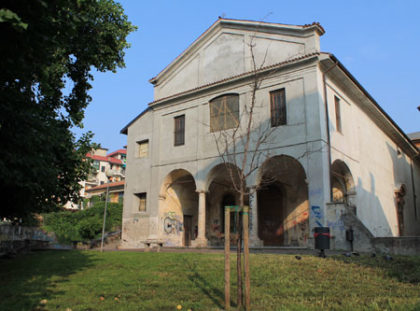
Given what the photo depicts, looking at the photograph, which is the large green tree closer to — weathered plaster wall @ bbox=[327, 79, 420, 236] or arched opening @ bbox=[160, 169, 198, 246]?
arched opening @ bbox=[160, 169, 198, 246]

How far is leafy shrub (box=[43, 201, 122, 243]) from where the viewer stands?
32.7m

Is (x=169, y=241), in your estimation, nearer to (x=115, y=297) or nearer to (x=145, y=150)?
(x=145, y=150)

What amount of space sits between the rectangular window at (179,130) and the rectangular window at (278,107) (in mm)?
6342

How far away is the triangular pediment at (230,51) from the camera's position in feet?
61.3

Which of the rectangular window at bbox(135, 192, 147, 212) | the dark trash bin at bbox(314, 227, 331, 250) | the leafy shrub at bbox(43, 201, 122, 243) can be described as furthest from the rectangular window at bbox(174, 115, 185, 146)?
the leafy shrub at bbox(43, 201, 122, 243)

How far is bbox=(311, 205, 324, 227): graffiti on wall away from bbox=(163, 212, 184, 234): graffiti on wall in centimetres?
993

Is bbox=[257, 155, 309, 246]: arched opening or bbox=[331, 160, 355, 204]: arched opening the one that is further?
bbox=[257, 155, 309, 246]: arched opening

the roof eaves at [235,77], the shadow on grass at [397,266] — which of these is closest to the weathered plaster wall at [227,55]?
the roof eaves at [235,77]

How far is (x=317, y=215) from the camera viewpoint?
1623 centimetres

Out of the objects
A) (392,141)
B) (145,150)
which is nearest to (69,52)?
(145,150)

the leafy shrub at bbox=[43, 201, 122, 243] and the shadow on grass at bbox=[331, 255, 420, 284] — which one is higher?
the leafy shrub at bbox=[43, 201, 122, 243]

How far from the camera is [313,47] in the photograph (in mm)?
17922

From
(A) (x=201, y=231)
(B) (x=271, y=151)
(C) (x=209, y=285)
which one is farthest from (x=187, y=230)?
(C) (x=209, y=285)

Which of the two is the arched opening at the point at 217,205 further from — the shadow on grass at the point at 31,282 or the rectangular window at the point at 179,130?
the shadow on grass at the point at 31,282
